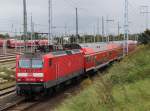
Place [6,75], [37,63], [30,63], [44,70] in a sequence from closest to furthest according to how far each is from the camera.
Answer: [44,70] → [37,63] → [30,63] → [6,75]

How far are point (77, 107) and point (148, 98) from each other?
233 cm

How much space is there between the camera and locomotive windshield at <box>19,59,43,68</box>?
2509 cm

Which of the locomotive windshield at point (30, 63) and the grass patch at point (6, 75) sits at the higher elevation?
the locomotive windshield at point (30, 63)

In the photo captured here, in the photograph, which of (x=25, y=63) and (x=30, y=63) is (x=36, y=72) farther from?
(x=25, y=63)

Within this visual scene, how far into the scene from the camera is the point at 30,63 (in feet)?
83.3

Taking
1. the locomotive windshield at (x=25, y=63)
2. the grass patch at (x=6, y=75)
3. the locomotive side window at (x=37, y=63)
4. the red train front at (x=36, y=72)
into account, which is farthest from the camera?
the grass patch at (x=6, y=75)

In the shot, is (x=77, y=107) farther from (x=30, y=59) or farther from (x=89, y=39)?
(x=89, y=39)

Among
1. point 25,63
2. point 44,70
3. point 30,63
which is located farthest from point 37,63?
point 25,63

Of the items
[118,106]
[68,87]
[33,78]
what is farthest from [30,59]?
[118,106]

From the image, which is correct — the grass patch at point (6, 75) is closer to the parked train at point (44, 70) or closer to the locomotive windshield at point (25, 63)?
the parked train at point (44, 70)

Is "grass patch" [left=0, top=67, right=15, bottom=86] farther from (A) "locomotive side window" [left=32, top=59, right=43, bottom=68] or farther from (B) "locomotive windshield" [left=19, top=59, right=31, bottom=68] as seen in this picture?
(A) "locomotive side window" [left=32, top=59, right=43, bottom=68]

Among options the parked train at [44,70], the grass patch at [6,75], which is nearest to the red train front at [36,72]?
the parked train at [44,70]

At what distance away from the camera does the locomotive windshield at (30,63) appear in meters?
25.1

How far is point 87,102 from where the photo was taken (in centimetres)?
1362
